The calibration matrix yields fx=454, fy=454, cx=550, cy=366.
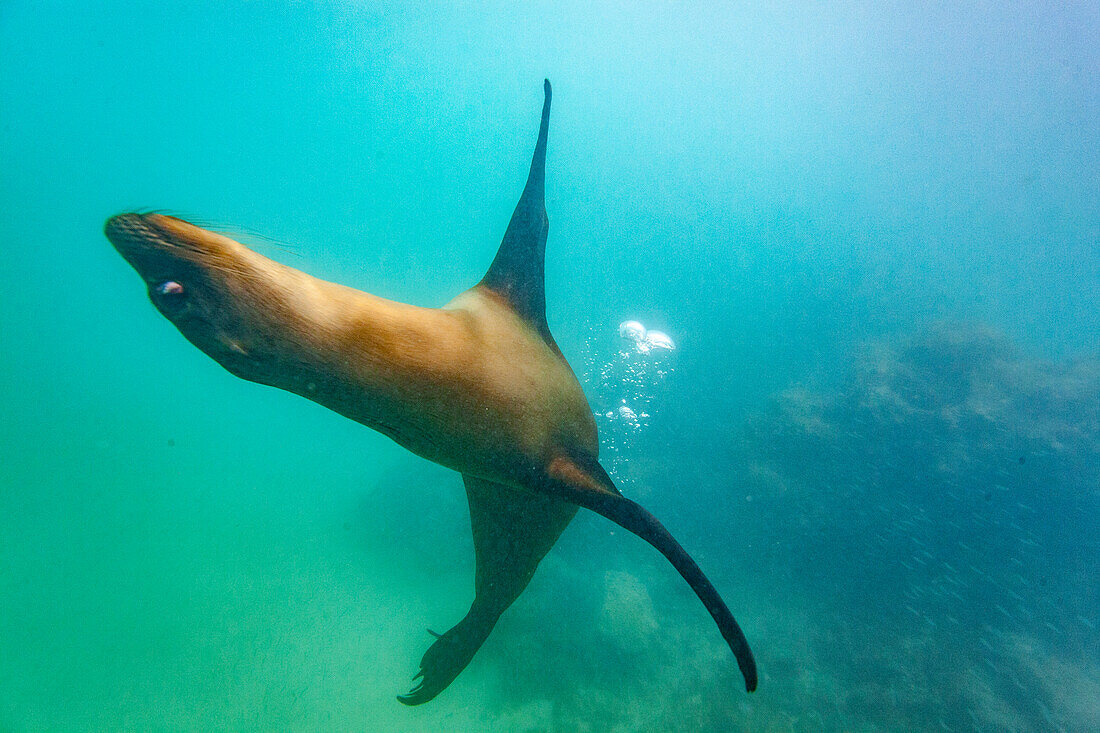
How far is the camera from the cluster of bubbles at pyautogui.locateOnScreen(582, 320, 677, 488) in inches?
468

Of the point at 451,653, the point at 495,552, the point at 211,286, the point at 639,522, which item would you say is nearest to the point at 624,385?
the point at 451,653

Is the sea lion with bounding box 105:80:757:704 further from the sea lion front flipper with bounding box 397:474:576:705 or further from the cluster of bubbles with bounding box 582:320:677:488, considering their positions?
the cluster of bubbles with bounding box 582:320:677:488

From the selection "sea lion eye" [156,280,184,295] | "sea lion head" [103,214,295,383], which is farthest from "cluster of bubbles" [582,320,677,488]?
"sea lion eye" [156,280,184,295]

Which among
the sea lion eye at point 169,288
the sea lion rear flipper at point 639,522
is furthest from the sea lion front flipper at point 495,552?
the sea lion eye at point 169,288

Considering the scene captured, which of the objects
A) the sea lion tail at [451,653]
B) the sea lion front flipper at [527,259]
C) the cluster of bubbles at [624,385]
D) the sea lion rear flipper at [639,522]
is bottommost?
the cluster of bubbles at [624,385]

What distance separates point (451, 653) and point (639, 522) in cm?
221

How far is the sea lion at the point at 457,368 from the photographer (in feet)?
3.90

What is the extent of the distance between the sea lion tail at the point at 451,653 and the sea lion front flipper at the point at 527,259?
208cm

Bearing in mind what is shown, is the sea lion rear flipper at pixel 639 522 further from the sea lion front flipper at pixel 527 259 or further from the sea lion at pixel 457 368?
the sea lion front flipper at pixel 527 259

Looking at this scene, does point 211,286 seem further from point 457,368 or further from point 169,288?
point 457,368

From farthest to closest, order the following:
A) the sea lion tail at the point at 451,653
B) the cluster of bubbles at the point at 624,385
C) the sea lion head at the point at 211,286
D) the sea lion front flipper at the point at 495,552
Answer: the cluster of bubbles at the point at 624,385 → the sea lion tail at the point at 451,653 → the sea lion front flipper at the point at 495,552 → the sea lion head at the point at 211,286

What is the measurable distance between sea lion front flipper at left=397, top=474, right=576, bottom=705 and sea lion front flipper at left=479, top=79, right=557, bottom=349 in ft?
3.36

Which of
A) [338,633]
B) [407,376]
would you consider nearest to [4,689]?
[338,633]

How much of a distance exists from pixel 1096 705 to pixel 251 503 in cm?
2889
